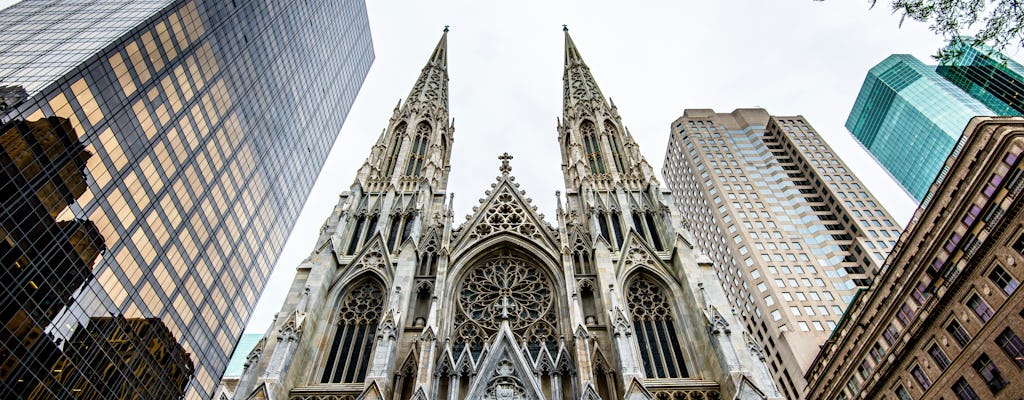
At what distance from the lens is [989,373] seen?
23.2 m

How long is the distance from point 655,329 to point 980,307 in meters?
15.3

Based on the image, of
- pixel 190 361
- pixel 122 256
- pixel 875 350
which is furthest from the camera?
pixel 190 361

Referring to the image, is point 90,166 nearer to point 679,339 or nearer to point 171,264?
Result: point 171,264

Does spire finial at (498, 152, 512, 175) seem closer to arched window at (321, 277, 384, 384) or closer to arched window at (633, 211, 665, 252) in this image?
arched window at (633, 211, 665, 252)

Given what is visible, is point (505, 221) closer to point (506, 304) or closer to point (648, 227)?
point (506, 304)

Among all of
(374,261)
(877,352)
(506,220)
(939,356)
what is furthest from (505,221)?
(877,352)

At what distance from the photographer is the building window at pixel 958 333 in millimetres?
25125

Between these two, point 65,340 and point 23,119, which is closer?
point 23,119

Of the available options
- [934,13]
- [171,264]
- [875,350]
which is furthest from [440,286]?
[875,350]

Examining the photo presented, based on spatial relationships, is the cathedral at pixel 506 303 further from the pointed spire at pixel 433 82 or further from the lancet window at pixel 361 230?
the pointed spire at pixel 433 82

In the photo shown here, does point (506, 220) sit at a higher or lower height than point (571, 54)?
lower

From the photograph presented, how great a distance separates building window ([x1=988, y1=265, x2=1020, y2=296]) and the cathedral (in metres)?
12.3

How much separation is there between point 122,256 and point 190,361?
9.89 metres

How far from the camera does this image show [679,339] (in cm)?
2192
